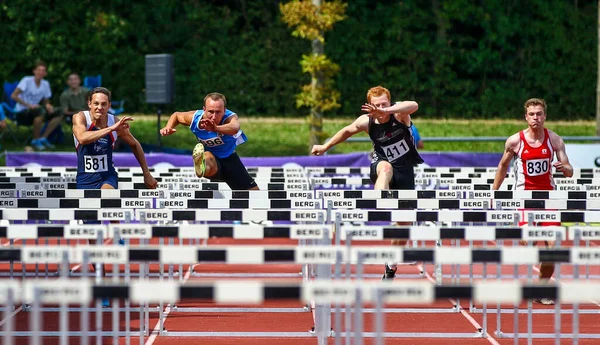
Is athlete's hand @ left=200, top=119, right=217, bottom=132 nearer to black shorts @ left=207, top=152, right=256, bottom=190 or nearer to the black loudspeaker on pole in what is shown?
black shorts @ left=207, top=152, right=256, bottom=190

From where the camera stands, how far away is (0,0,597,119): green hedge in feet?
98.2

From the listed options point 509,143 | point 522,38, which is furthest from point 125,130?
point 522,38

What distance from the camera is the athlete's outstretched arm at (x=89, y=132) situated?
32.7 feet

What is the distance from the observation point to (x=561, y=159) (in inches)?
421

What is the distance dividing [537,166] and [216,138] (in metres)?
3.29

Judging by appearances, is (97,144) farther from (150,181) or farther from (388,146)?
(388,146)

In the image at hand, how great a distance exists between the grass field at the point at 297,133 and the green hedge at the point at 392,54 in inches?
42.1

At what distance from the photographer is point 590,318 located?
944 centimetres

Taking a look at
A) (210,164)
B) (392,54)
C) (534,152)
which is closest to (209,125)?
(210,164)

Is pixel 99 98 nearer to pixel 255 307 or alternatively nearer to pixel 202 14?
pixel 255 307

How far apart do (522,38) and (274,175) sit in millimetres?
16937

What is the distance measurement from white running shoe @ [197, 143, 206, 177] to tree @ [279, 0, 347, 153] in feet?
40.4

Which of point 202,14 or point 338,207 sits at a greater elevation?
point 202,14

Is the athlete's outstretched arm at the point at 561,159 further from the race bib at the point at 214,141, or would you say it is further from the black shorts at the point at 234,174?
the race bib at the point at 214,141
